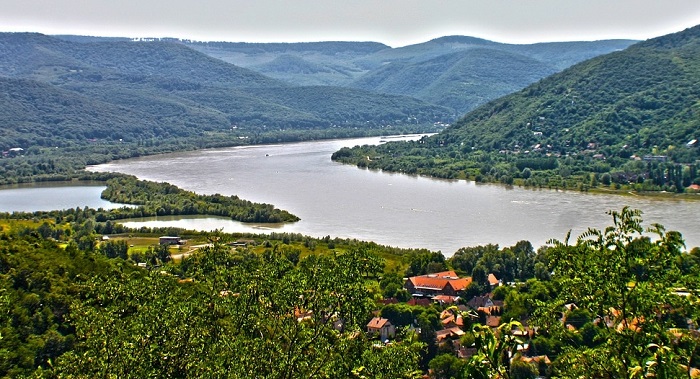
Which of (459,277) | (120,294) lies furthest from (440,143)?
(120,294)

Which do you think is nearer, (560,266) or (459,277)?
(560,266)

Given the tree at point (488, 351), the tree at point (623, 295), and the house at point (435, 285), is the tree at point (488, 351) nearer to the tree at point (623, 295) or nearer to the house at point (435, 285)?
the tree at point (623, 295)

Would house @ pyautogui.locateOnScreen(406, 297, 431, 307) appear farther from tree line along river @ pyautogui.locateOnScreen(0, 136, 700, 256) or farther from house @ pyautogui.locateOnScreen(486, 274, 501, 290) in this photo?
tree line along river @ pyautogui.locateOnScreen(0, 136, 700, 256)

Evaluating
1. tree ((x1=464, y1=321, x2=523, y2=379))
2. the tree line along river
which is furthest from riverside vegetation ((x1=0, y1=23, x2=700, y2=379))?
the tree line along river

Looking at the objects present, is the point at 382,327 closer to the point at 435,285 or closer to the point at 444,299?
the point at 444,299

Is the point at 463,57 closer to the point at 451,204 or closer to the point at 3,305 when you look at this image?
the point at 451,204

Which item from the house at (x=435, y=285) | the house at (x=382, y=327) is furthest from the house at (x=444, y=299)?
the house at (x=382, y=327)

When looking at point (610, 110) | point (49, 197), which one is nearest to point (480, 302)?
point (49, 197)
